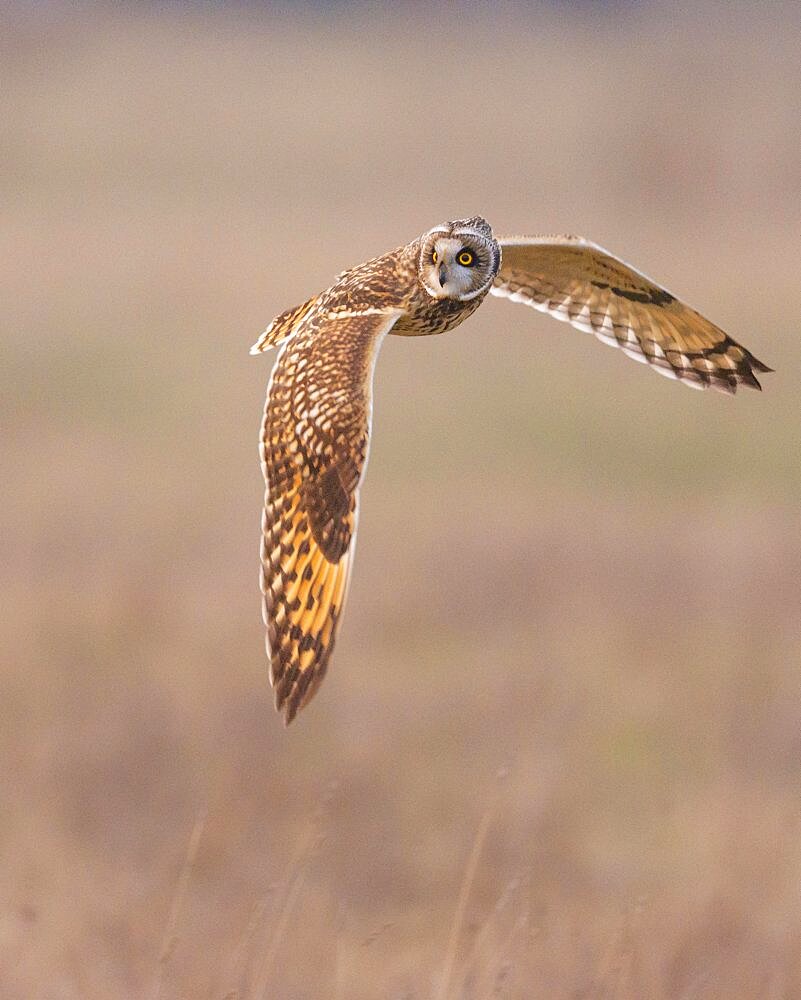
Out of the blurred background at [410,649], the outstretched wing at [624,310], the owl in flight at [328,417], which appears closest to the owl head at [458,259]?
the owl in flight at [328,417]

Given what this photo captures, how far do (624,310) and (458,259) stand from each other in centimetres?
120

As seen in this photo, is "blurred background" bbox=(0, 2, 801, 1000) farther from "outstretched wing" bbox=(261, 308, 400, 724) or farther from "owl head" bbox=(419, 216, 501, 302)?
"owl head" bbox=(419, 216, 501, 302)

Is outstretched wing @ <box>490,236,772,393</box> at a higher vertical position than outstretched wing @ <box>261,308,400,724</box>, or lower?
higher

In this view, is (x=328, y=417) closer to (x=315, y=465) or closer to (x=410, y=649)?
(x=315, y=465)

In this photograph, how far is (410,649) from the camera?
10.5 metres

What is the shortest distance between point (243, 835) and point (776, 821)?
2.31 meters

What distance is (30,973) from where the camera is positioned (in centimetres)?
547

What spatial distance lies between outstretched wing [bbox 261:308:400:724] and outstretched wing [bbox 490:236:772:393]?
1.05 meters

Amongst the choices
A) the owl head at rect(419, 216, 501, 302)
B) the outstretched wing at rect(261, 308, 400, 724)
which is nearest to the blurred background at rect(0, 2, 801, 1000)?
the outstretched wing at rect(261, 308, 400, 724)

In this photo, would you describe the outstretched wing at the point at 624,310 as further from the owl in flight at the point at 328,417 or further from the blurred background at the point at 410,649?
the blurred background at the point at 410,649

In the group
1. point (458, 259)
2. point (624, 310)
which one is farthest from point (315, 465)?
point (624, 310)

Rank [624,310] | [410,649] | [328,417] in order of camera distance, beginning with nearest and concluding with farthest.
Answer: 1. [328,417]
2. [624,310]
3. [410,649]

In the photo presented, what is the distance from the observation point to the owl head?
3229 millimetres

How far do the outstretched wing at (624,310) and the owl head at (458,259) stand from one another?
86cm
